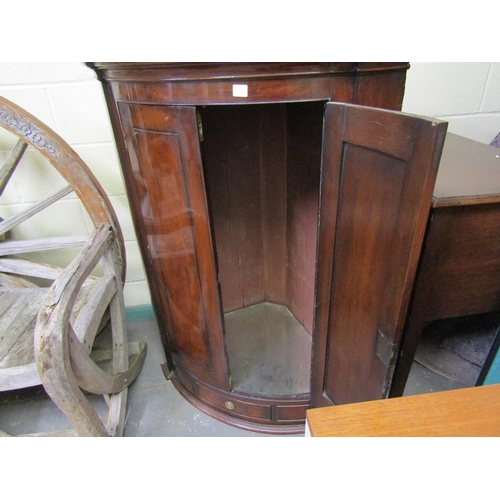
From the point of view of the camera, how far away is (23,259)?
129cm

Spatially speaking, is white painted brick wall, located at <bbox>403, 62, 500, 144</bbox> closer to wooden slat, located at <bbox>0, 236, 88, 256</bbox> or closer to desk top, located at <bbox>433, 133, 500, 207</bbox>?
A: desk top, located at <bbox>433, 133, 500, 207</bbox>

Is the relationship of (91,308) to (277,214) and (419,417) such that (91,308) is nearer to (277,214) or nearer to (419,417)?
(277,214)

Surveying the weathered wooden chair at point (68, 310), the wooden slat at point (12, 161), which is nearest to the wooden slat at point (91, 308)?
the weathered wooden chair at point (68, 310)

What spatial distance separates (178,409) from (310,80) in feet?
3.50

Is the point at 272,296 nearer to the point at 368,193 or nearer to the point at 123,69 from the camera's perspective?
the point at 368,193

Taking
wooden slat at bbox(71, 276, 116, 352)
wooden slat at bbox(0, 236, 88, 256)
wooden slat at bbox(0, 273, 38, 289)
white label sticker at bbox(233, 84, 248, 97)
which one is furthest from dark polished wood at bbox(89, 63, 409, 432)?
wooden slat at bbox(0, 273, 38, 289)

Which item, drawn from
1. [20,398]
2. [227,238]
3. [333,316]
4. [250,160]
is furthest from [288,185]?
[20,398]

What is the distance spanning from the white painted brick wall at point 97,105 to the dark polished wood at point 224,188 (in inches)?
14.2

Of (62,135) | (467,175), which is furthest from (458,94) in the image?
(62,135)

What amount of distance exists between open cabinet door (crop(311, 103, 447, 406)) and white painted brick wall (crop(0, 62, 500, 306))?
779 millimetres

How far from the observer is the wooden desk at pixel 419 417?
401 millimetres

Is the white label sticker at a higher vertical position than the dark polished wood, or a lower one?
higher

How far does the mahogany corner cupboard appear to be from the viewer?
0.64m

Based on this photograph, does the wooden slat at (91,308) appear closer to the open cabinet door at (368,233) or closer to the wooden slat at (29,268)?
the wooden slat at (29,268)
